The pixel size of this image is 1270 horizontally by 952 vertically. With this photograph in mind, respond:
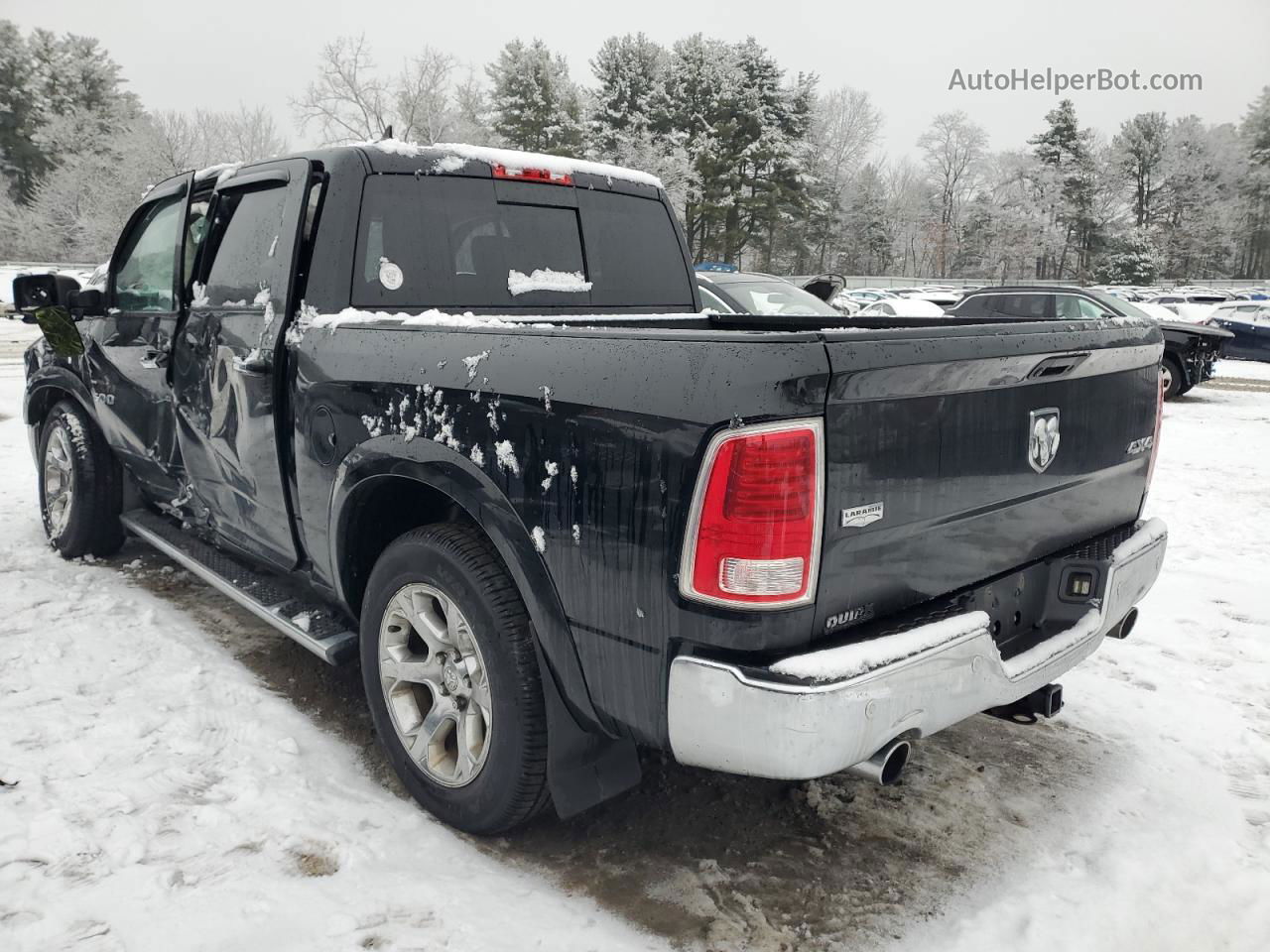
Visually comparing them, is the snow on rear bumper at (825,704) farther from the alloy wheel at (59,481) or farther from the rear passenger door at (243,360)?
the alloy wheel at (59,481)

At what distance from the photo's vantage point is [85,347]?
15.2 feet

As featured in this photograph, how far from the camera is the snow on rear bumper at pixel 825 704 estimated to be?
6.27 ft

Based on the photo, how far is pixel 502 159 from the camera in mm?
3525

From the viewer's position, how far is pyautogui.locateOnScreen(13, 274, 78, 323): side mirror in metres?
4.42

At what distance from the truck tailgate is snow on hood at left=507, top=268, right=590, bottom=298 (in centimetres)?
173

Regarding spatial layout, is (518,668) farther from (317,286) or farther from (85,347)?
(85,347)

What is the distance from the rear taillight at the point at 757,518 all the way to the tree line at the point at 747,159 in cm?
4667

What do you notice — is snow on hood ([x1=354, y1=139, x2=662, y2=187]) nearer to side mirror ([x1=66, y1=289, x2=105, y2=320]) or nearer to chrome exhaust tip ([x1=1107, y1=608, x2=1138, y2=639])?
side mirror ([x1=66, y1=289, x2=105, y2=320])

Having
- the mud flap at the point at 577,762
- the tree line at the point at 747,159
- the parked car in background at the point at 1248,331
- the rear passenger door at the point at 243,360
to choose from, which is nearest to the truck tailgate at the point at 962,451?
the mud flap at the point at 577,762

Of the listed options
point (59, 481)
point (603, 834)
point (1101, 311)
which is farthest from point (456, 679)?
point (1101, 311)

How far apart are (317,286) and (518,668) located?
1529 millimetres

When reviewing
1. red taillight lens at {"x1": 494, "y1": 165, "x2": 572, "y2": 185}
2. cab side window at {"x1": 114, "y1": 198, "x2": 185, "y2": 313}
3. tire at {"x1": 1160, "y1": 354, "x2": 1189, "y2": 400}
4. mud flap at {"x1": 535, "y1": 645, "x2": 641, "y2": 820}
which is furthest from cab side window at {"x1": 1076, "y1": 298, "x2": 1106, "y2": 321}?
mud flap at {"x1": 535, "y1": 645, "x2": 641, "y2": 820}

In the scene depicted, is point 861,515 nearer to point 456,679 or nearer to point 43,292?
point 456,679

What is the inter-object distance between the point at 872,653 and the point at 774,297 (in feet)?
27.5
